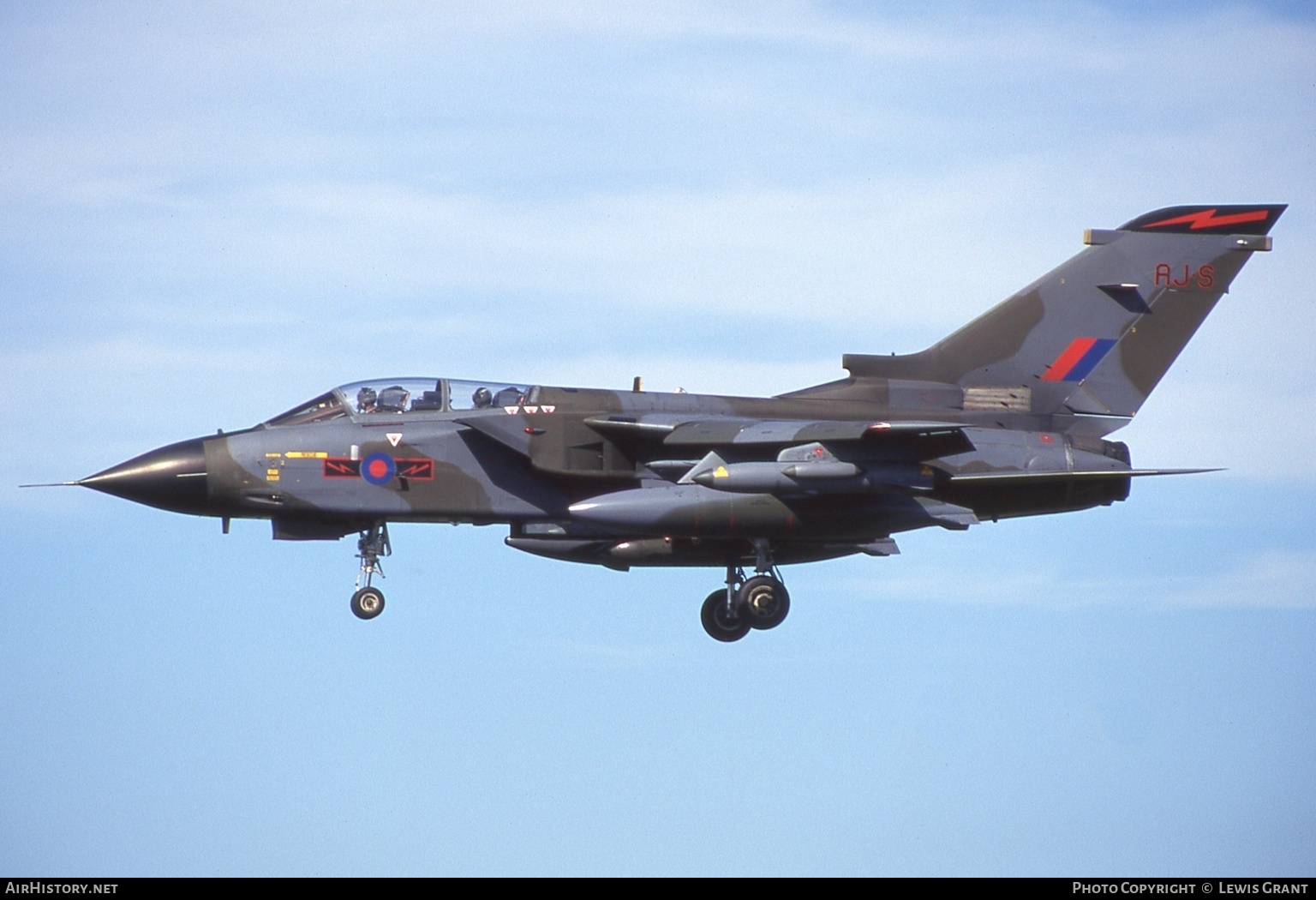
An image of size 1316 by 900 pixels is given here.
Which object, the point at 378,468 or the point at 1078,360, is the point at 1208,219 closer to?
the point at 1078,360

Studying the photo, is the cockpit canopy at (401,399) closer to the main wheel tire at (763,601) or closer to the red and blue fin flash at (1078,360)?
the main wheel tire at (763,601)

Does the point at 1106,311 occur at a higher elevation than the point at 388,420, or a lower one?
higher

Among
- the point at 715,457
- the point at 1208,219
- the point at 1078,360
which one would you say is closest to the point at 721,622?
the point at 715,457

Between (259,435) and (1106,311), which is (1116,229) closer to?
(1106,311)

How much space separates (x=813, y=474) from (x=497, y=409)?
3.97 metres

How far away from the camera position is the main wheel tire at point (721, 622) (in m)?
23.9

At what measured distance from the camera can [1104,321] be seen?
81.3 ft

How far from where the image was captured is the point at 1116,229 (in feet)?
82.3

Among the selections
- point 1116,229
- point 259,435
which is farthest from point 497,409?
point 1116,229

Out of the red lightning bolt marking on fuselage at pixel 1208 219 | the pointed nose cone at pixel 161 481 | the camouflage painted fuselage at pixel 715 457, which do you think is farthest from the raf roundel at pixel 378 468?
the red lightning bolt marking on fuselage at pixel 1208 219

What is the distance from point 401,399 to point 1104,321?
9496mm

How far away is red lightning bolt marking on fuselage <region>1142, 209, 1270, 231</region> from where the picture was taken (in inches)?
987

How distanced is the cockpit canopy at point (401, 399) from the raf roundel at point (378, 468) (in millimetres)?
635
